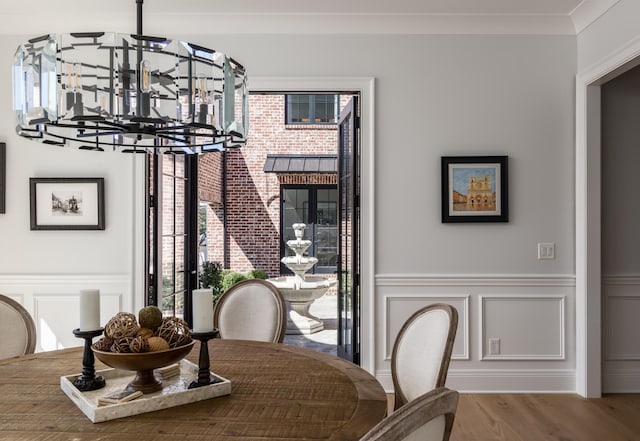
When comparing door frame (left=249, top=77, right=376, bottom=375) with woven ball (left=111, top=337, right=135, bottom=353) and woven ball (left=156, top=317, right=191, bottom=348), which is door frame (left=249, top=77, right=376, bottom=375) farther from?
woven ball (left=111, top=337, right=135, bottom=353)

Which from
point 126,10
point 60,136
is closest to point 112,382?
point 60,136

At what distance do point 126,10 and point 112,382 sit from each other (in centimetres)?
273

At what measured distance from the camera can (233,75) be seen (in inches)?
67.2

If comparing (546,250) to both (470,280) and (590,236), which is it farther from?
(470,280)

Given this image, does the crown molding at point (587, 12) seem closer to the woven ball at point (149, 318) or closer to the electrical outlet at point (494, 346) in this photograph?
the electrical outlet at point (494, 346)

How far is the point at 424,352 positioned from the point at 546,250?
211 centimetres

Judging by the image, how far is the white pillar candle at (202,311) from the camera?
5.18 feet

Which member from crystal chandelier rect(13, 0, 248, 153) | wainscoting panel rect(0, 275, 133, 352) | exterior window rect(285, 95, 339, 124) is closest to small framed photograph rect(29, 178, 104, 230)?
wainscoting panel rect(0, 275, 133, 352)

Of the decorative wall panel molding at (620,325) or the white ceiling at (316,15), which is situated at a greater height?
the white ceiling at (316,15)

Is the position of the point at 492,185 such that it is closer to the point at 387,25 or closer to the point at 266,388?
the point at 387,25

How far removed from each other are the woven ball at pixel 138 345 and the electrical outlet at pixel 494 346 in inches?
109

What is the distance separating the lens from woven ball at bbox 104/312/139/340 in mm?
1507

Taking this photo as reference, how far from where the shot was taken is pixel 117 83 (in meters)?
1.48

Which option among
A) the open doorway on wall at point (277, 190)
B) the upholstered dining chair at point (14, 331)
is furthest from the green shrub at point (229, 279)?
the upholstered dining chair at point (14, 331)
